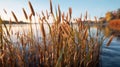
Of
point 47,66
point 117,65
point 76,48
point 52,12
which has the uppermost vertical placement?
point 52,12

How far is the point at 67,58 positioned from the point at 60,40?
1.22 ft

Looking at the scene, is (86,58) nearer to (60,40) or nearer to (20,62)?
(60,40)

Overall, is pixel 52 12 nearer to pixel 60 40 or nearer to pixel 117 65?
pixel 60 40

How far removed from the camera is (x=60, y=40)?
11.5 feet

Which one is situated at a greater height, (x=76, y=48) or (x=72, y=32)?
(x=72, y=32)

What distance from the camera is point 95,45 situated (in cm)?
493

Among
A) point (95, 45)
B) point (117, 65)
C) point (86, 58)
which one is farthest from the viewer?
point (117, 65)

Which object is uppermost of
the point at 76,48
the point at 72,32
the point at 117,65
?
the point at 72,32

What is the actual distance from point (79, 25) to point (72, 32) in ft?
2.85

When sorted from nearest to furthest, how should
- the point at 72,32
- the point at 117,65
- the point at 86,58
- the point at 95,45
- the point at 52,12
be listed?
the point at 52,12 < the point at 72,32 < the point at 86,58 < the point at 95,45 < the point at 117,65

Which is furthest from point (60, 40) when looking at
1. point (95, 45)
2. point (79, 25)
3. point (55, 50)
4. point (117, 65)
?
point (117, 65)

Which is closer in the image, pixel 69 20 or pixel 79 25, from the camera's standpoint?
pixel 69 20

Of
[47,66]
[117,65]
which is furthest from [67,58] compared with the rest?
[117,65]

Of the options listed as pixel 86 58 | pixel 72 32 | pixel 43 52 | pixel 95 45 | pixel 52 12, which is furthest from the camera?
pixel 95 45
